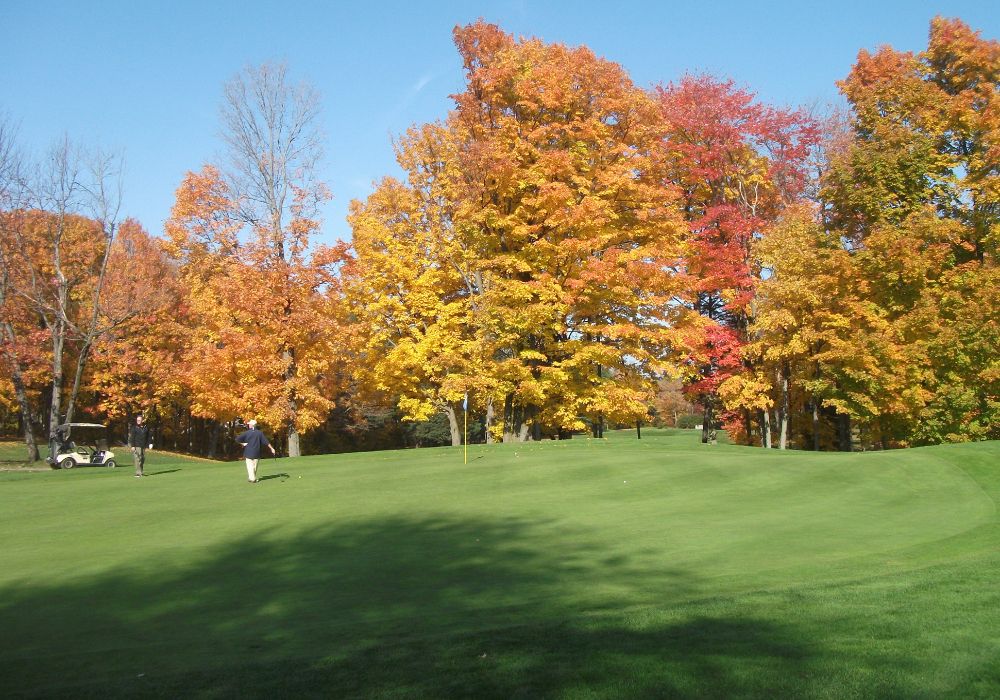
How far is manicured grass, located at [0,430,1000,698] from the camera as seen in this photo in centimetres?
572

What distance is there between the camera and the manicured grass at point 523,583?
5.72m

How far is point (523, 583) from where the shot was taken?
980cm

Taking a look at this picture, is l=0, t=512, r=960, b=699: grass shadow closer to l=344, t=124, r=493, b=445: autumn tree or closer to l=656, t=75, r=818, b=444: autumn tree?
l=344, t=124, r=493, b=445: autumn tree

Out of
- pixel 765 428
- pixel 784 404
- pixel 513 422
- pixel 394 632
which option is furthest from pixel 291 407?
pixel 394 632

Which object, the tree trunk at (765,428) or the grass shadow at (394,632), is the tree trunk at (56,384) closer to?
the grass shadow at (394,632)

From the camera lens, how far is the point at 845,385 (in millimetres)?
29172

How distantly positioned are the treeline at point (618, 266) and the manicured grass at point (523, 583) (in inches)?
357

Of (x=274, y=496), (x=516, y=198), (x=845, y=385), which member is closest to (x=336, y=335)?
(x=516, y=198)

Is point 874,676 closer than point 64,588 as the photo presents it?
Yes

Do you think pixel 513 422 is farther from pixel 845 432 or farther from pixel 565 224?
pixel 845 432

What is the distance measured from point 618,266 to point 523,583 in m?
21.3

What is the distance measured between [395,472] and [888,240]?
2033 centimetres

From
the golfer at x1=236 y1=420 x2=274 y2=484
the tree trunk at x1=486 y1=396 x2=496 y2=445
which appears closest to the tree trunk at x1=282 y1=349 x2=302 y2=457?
the tree trunk at x1=486 y1=396 x2=496 y2=445

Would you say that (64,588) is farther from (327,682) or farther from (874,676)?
(874,676)
